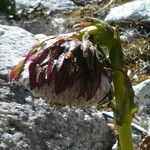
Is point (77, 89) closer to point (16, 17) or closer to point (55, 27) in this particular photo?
point (55, 27)

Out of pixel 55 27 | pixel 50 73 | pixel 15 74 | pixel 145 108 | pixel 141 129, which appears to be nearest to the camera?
pixel 50 73

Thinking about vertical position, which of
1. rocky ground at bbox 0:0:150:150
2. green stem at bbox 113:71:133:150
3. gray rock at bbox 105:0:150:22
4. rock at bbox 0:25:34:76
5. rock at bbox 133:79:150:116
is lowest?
gray rock at bbox 105:0:150:22

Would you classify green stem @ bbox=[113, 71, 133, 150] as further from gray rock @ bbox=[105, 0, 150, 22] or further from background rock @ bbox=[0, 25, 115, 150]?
gray rock @ bbox=[105, 0, 150, 22]

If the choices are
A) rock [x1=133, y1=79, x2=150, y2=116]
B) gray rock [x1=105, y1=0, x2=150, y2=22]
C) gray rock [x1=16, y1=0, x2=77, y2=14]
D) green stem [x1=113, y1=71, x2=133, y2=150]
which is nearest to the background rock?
rock [x1=133, y1=79, x2=150, y2=116]

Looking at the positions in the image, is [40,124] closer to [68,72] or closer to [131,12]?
[68,72]

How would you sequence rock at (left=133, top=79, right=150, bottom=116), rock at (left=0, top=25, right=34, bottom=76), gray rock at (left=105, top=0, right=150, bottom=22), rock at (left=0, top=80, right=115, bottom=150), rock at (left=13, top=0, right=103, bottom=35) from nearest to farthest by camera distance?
rock at (left=0, top=80, right=115, bottom=150), rock at (left=0, top=25, right=34, bottom=76), rock at (left=133, top=79, right=150, bottom=116), gray rock at (left=105, top=0, right=150, bottom=22), rock at (left=13, top=0, right=103, bottom=35)

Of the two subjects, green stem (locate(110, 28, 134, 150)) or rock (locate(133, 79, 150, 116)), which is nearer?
green stem (locate(110, 28, 134, 150))

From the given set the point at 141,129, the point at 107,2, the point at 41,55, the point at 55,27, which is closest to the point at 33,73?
the point at 41,55

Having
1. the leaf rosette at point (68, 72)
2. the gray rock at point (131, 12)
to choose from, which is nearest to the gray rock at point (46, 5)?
the gray rock at point (131, 12)
